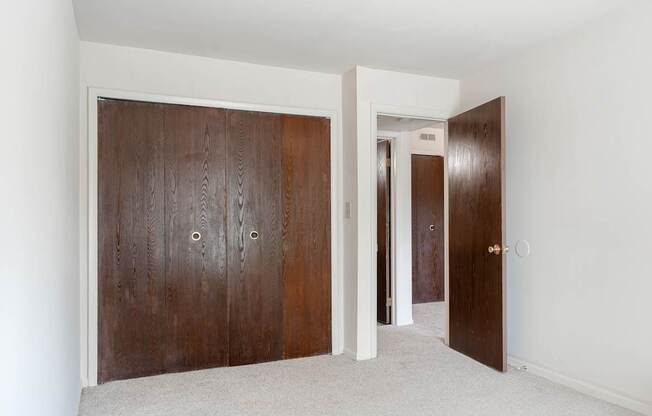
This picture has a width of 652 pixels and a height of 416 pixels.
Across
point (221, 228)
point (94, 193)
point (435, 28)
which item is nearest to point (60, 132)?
point (94, 193)

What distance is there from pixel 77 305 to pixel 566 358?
3.10m

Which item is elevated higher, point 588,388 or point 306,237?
point 306,237

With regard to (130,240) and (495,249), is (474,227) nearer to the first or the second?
(495,249)

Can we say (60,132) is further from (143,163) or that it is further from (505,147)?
(505,147)

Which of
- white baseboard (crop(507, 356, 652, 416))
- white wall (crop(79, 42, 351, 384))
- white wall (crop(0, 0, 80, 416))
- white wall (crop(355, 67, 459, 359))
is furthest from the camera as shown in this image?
white wall (crop(355, 67, 459, 359))

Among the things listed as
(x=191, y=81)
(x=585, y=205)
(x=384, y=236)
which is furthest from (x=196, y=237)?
(x=585, y=205)

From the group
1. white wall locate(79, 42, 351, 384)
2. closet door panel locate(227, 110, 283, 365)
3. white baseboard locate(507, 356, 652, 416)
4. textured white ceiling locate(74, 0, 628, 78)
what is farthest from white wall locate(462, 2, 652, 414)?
closet door panel locate(227, 110, 283, 365)

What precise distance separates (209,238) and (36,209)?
2.01m

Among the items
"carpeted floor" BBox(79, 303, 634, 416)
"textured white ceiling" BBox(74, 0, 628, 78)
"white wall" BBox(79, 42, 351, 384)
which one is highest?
"textured white ceiling" BBox(74, 0, 628, 78)

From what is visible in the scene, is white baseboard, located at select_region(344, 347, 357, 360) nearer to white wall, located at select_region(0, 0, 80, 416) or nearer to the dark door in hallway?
white wall, located at select_region(0, 0, 80, 416)

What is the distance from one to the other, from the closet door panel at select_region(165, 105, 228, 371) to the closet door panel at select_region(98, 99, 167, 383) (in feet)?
0.25

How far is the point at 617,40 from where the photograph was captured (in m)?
2.64

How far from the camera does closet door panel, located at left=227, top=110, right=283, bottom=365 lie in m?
3.41

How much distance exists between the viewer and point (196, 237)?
3312 mm
